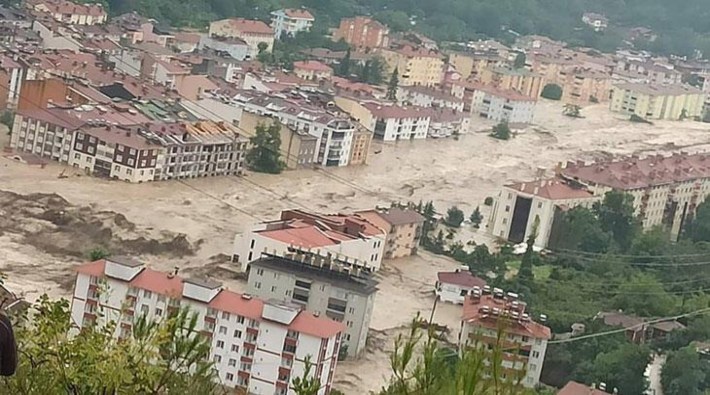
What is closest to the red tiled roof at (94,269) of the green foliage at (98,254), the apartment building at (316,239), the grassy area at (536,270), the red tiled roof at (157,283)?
the red tiled roof at (157,283)

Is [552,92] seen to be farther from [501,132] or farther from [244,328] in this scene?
[244,328]

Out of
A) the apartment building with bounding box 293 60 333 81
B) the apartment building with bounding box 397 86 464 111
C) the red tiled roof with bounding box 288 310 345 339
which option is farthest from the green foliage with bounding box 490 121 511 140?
the red tiled roof with bounding box 288 310 345 339

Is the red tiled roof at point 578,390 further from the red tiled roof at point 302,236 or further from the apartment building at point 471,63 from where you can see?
the apartment building at point 471,63

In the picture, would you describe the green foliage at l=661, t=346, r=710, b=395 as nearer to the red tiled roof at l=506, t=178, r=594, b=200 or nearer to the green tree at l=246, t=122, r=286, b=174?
the red tiled roof at l=506, t=178, r=594, b=200

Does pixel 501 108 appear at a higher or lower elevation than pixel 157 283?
higher

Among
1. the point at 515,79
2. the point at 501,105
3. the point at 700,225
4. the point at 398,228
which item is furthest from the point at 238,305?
the point at 515,79
